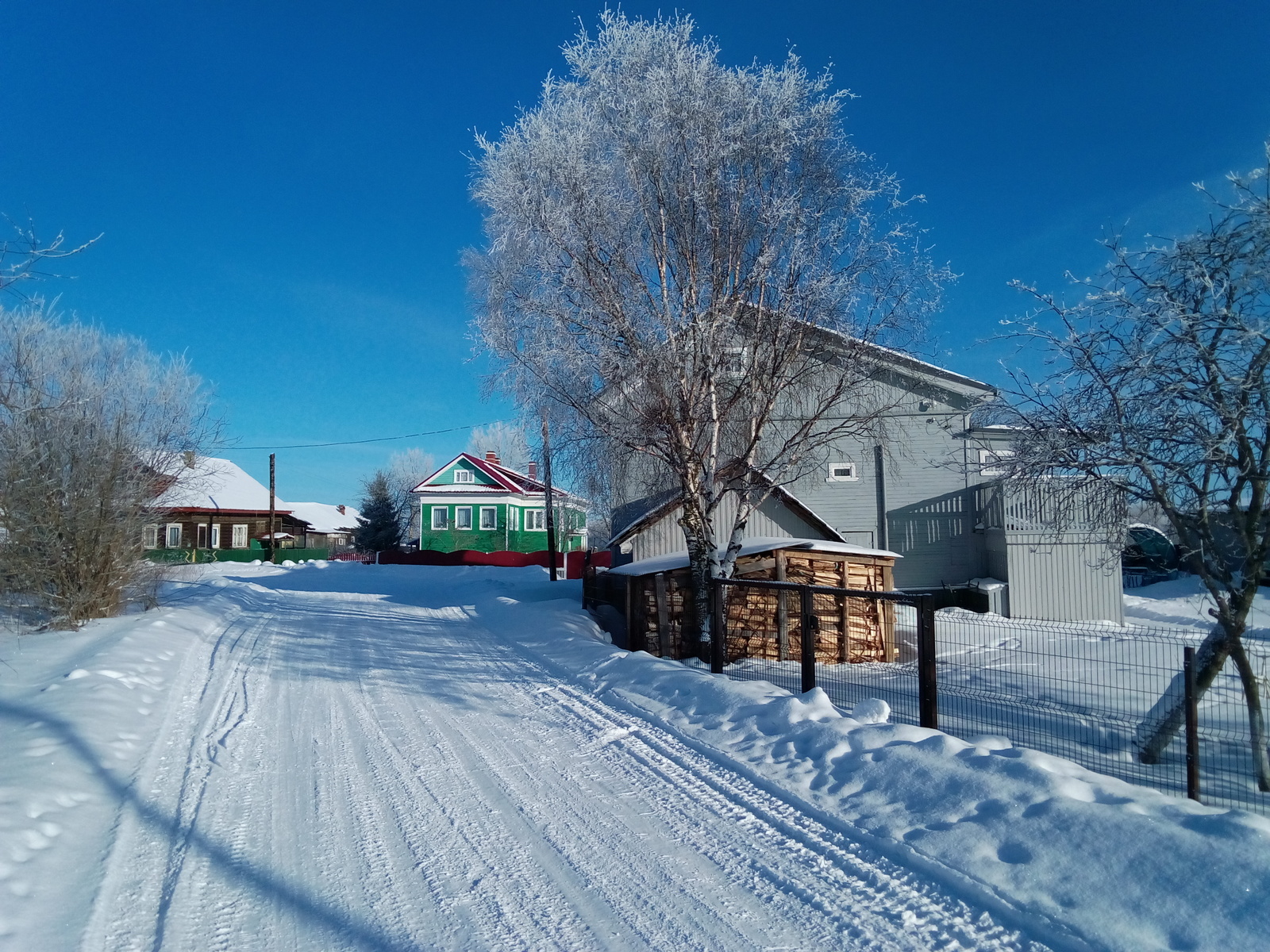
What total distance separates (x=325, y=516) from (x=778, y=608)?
80040mm

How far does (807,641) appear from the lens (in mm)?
8562

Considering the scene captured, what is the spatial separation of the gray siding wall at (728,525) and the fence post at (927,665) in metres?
11.5

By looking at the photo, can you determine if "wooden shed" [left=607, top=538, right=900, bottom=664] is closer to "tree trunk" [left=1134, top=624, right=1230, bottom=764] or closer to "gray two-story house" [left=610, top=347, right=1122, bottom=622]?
"gray two-story house" [left=610, top=347, right=1122, bottom=622]

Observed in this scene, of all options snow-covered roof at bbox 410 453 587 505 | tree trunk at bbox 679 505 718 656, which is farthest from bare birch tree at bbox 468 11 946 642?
snow-covered roof at bbox 410 453 587 505

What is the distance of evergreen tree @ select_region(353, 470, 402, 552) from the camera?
51.9m

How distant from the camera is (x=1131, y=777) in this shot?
673 centimetres

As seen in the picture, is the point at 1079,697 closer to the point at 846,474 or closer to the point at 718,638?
the point at 718,638

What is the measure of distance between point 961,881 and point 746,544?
11908mm

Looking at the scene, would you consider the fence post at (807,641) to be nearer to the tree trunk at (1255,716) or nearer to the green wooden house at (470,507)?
the tree trunk at (1255,716)

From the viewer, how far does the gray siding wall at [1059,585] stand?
65.1ft

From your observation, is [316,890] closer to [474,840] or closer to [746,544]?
[474,840]

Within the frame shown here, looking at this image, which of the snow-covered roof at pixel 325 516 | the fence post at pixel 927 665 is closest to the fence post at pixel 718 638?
the fence post at pixel 927 665

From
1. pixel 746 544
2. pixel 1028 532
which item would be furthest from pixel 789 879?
pixel 1028 532

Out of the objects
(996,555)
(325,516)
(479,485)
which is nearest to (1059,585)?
(996,555)
